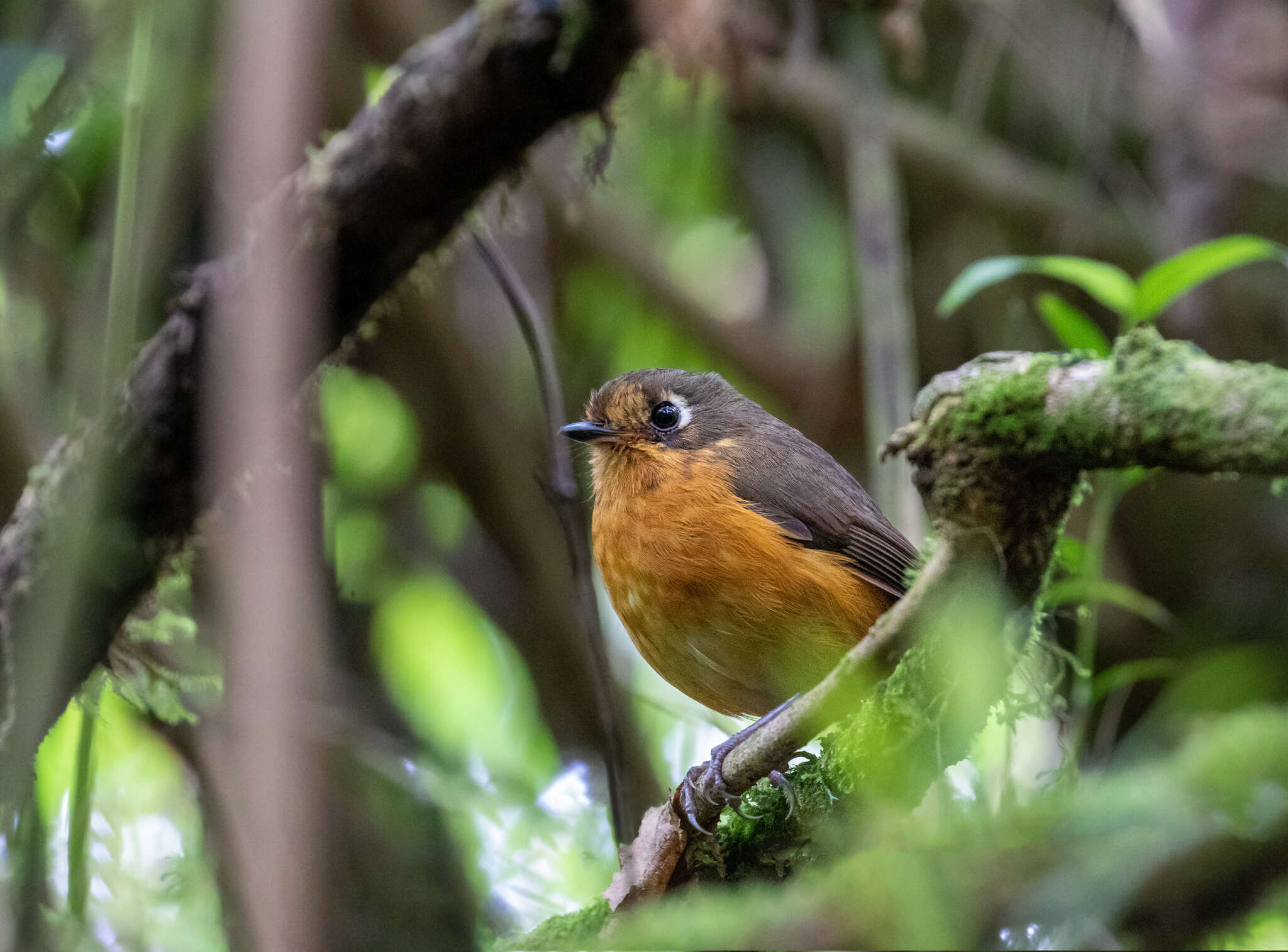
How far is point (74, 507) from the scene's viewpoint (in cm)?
287

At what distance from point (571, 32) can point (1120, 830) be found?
2.66 m

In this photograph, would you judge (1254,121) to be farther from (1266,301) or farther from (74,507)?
(74,507)

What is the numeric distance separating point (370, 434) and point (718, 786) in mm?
3204

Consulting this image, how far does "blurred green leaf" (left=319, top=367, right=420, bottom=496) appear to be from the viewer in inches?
193

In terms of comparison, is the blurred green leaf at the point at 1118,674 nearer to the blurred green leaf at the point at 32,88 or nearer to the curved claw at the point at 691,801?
the curved claw at the point at 691,801

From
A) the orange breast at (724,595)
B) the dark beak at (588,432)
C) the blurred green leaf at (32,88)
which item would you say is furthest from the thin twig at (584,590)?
the blurred green leaf at (32,88)

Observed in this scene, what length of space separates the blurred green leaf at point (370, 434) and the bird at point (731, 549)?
1.78 metres

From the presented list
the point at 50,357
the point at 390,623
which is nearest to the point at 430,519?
the point at 390,623

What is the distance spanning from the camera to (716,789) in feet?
7.41

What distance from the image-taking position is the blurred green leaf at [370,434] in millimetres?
4891

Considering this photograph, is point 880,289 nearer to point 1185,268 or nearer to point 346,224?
point 1185,268

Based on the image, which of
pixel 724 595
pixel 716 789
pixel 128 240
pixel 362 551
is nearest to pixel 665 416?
pixel 724 595

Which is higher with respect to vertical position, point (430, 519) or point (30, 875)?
point (430, 519)

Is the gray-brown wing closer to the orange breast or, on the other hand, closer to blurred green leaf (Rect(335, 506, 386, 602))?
the orange breast
